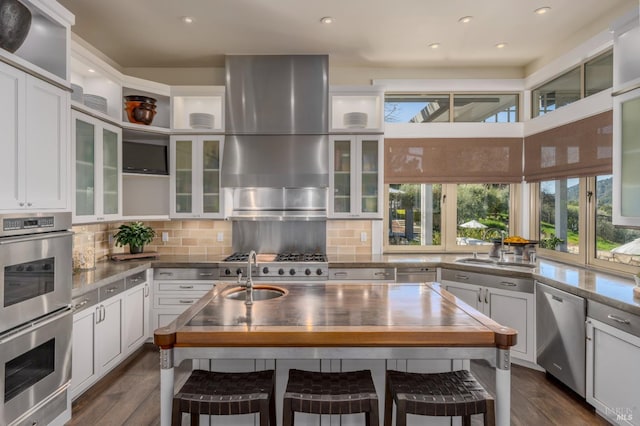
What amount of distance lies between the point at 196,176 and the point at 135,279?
4.09 ft

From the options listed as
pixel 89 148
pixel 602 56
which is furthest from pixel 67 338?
pixel 602 56

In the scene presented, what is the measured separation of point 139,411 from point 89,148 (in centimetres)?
220

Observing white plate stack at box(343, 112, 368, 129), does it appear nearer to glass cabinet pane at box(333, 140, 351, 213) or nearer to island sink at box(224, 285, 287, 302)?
glass cabinet pane at box(333, 140, 351, 213)

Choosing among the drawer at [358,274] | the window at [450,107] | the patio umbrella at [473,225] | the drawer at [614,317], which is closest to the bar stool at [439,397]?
the drawer at [614,317]

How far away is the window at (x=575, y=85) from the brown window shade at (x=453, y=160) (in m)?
0.49

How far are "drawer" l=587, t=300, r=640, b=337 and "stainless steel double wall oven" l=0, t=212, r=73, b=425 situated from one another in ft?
11.7

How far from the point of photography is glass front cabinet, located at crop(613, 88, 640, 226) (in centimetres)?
261

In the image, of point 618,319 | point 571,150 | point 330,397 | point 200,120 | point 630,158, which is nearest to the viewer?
point 330,397

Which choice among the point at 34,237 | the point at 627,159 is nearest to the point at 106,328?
the point at 34,237

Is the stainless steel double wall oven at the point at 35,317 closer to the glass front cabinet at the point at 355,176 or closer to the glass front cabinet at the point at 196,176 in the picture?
the glass front cabinet at the point at 196,176

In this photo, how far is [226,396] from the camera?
66.2 inches

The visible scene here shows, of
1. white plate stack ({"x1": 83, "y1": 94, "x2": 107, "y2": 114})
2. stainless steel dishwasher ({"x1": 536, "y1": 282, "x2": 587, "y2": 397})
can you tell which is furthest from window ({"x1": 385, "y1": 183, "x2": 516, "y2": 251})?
white plate stack ({"x1": 83, "y1": 94, "x2": 107, "y2": 114})

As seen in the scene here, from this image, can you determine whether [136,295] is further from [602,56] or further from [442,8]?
[602,56]

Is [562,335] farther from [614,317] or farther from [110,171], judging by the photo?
[110,171]
